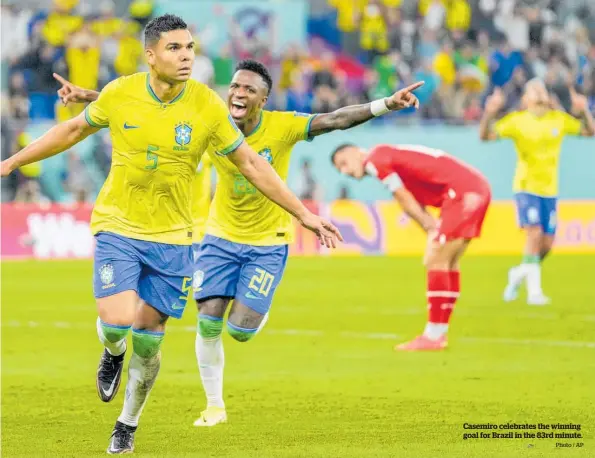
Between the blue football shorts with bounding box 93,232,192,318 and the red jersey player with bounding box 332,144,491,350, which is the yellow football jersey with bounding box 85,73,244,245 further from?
the red jersey player with bounding box 332,144,491,350

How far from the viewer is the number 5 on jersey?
7.80m

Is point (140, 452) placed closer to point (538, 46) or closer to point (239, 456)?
point (239, 456)

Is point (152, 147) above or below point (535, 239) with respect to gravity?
above

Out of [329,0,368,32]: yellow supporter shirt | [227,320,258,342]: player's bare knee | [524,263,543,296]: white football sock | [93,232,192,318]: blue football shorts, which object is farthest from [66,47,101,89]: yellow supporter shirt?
[93,232,192,318]: blue football shorts

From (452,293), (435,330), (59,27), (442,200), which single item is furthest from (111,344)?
(59,27)

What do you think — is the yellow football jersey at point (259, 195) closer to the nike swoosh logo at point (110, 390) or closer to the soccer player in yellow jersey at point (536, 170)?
the nike swoosh logo at point (110, 390)

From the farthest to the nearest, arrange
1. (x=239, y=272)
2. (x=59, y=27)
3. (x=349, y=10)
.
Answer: (x=349, y=10) < (x=59, y=27) < (x=239, y=272)

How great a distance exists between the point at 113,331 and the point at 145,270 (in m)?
0.45

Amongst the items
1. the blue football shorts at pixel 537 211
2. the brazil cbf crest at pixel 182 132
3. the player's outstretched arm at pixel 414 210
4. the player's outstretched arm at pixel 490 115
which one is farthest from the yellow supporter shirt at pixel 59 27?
the brazil cbf crest at pixel 182 132

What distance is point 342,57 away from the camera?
31.3 metres

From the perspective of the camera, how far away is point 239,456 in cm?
762

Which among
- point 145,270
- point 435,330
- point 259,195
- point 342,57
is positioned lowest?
point 435,330

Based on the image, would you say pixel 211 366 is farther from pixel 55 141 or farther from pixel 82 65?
pixel 82 65

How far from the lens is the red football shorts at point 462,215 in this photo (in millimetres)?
13016
